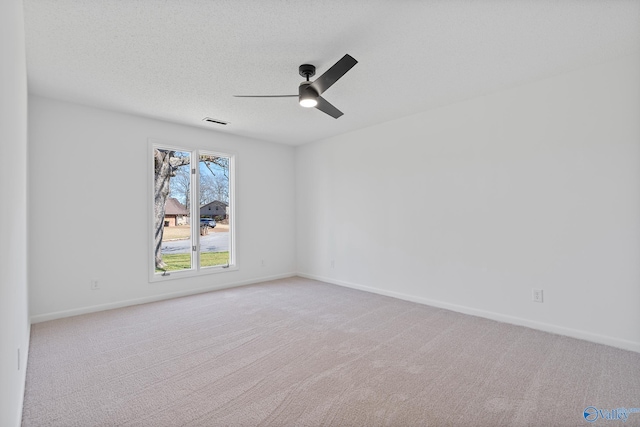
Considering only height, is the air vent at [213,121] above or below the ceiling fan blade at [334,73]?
above

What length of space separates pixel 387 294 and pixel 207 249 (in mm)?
2846

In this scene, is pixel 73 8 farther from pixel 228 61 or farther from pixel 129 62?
pixel 228 61

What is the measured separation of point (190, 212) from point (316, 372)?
10.8 feet

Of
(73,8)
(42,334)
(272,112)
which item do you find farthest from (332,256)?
(73,8)

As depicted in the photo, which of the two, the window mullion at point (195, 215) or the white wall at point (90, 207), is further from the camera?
the window mullion at point (195, 215)

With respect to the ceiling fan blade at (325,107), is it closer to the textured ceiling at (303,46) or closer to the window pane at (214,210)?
the textured ceiling at (303,46)

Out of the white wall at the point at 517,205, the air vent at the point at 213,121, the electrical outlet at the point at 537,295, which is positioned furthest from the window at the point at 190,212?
the electrical outlet at the point at 537,295

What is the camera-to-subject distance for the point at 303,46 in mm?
2430

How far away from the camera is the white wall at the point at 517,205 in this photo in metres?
2.67

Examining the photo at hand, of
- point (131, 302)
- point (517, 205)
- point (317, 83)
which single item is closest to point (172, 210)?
point (131, 302)

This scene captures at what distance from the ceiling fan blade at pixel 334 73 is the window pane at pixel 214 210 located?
9.52 feet

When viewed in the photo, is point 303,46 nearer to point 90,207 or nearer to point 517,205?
point 517,205

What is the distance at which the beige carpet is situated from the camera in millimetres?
1824

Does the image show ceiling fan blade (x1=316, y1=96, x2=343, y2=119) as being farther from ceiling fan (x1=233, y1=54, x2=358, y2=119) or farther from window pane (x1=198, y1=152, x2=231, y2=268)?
window pane (x1=198, y1=152, x2=231, y2=268)
